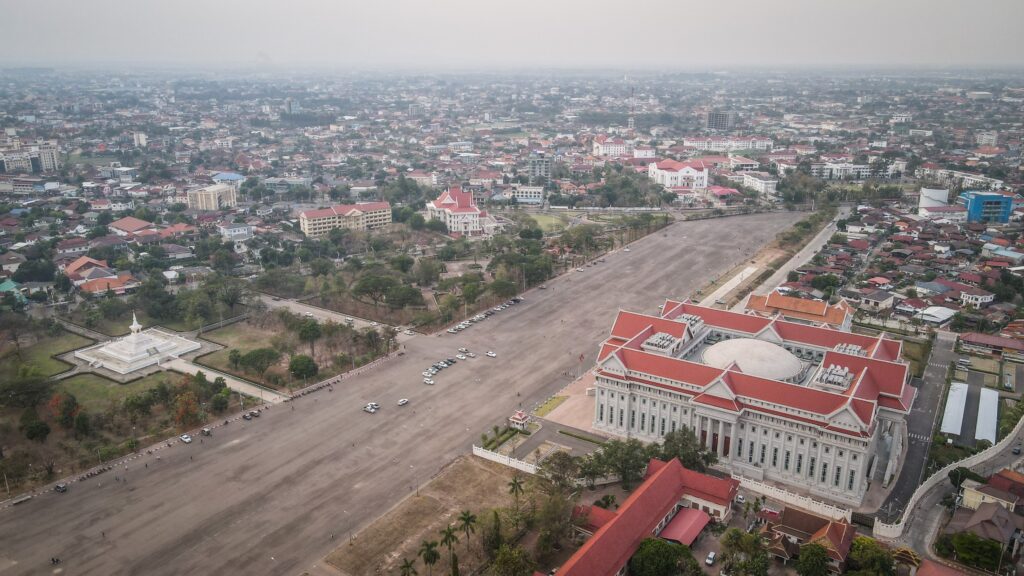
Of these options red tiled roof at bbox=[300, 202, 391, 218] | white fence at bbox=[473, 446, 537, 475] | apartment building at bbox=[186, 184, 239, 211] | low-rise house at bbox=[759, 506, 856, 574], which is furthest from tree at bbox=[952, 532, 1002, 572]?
apartment building at bbox=[186, 184, 239, 211]

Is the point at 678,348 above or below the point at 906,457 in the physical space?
above

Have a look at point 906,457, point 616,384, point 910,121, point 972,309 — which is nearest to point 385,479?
point 616,384

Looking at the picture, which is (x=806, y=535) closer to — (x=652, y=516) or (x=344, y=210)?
(x=652, y=516)

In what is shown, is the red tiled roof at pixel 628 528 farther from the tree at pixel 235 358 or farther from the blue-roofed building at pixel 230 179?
the blue-roofed building at pixel 230 179

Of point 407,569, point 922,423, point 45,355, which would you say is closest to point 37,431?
point 45,355

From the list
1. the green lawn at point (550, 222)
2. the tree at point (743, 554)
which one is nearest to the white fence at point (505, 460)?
the tree at point (743, 554)

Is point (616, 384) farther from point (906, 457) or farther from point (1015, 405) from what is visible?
point (1015, 405)
